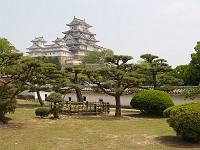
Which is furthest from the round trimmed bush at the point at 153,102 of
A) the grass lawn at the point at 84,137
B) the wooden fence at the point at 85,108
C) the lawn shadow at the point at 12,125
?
the lawn shadow at the point at 12,125

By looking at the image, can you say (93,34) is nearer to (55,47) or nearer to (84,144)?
(55,47)

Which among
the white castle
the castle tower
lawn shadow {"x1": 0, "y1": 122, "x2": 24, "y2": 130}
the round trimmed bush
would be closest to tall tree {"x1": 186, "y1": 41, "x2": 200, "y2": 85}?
the round trimmed bush

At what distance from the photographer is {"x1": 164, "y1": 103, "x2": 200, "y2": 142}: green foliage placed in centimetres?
1052

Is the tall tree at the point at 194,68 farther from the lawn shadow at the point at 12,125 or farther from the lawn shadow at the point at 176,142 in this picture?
Answer: the lawn shadow at the point at 12,125

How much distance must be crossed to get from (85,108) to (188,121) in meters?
11.2

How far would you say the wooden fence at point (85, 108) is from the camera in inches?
784

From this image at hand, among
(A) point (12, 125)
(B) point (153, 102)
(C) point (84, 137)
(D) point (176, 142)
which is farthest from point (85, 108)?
(D) point (176, 142)

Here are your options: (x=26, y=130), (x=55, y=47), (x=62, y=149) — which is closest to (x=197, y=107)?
(x=62, y=149)

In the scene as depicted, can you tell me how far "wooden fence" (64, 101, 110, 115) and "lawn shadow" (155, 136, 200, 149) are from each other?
8.62 meters

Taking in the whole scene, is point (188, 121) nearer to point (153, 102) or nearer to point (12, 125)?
point (12, 125)

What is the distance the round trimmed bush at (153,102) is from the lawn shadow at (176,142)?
7573 mm

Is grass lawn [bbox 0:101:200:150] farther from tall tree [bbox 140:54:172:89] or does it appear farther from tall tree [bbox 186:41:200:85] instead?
tall tree [bbox 186:41:200:85]

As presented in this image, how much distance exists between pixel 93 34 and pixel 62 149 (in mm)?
80962

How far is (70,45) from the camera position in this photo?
82250 mm
